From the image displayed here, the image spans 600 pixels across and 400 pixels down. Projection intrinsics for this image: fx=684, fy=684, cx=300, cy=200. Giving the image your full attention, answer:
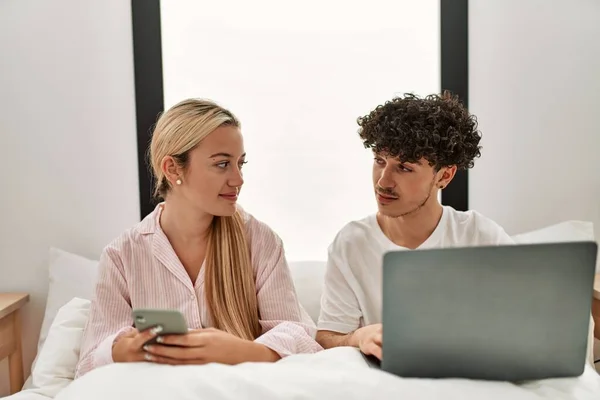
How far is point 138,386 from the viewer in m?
1.17

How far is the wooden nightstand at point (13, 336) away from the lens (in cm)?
225

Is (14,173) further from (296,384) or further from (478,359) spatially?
(478,359)

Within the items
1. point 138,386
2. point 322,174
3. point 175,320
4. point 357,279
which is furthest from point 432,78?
point 138,386

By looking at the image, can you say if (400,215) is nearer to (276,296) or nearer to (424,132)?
(424,132)

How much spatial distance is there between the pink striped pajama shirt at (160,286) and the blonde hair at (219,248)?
0.09 feet

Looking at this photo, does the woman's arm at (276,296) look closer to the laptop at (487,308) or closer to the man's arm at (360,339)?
the man's arm at (360,339)

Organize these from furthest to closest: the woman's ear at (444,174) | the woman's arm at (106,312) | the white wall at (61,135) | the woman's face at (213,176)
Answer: the white wall at (61,135) → the woman's ear at (444,174) → the woman's face at (213,176) → the woman's arm at (106,312)

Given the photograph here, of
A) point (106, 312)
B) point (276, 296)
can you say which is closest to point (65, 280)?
point (106, 312)

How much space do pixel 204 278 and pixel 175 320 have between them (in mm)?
436

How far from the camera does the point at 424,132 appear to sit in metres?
1.76

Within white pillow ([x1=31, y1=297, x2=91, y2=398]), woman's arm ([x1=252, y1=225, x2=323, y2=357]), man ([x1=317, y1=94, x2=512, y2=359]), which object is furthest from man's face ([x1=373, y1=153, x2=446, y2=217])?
white pillow ([x1=31, y1=297, x2=91, y2=398])

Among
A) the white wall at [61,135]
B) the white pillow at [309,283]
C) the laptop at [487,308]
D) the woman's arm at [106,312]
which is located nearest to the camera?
the laptop at [487,308]

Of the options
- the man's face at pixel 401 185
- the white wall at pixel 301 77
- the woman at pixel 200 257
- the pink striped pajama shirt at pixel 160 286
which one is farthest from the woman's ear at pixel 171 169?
Answer: the white wall at pixel 301 77

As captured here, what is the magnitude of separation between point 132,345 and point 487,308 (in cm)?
75
